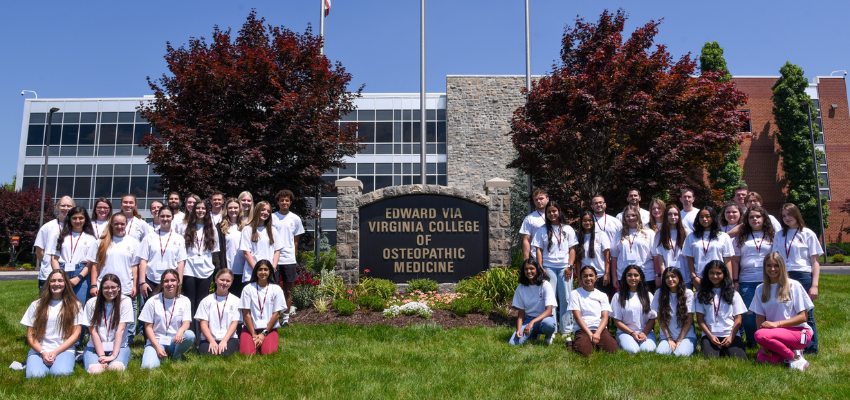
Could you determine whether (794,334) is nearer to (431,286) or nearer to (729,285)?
→ (729,285)

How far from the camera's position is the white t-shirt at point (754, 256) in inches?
213

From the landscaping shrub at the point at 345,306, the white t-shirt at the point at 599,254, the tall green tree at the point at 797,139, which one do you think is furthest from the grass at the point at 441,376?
the tall green tree at the point at 797,139

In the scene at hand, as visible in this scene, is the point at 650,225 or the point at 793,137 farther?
the point at 793,137

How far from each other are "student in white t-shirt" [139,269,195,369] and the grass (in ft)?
0.67

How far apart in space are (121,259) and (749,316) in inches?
266

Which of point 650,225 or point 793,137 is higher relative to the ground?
point 793,137

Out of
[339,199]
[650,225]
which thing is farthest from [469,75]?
[650,225]

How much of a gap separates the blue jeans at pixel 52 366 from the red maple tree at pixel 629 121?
8.28m

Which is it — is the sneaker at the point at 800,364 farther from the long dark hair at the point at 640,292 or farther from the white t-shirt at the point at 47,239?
the white t-shirt at the point at 47,239

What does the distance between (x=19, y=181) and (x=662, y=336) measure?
3503 centimetres

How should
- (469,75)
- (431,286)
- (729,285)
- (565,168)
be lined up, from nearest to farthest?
(729,285) → (431,286) → (565,168) → (469,75)

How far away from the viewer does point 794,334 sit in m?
4.64

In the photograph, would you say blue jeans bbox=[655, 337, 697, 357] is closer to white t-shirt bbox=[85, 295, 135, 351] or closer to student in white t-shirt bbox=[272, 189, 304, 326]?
student in white t-shirt bbox=[272, 189, 304, 326]

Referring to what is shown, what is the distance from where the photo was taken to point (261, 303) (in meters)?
5.49
